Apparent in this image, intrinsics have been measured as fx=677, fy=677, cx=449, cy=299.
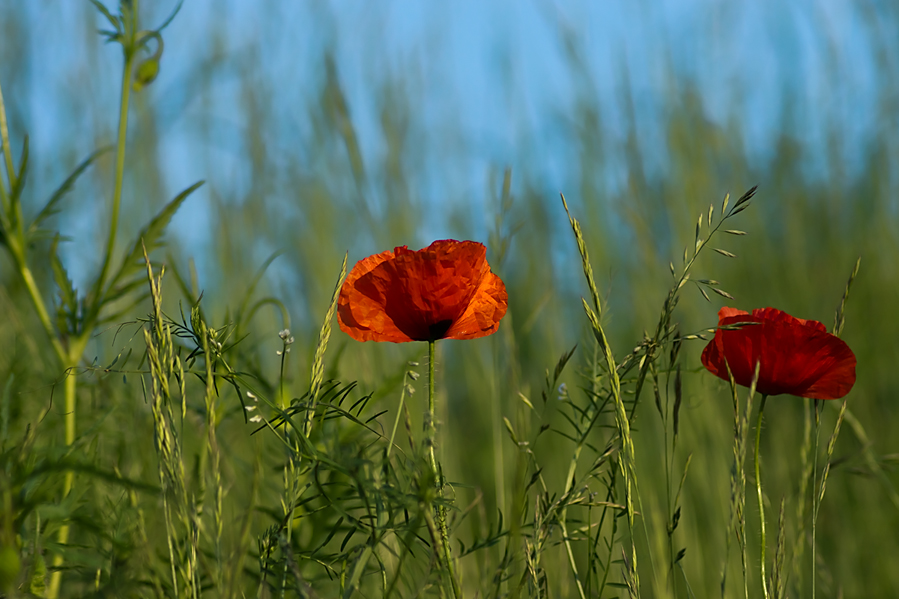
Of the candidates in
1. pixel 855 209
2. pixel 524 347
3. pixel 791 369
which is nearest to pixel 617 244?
pixel 524 347

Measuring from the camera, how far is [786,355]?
50cm

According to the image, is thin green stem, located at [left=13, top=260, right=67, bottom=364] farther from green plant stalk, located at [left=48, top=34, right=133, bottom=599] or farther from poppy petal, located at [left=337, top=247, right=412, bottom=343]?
poppy petal, located at [left=337, top=247, right=412, bottom=343]

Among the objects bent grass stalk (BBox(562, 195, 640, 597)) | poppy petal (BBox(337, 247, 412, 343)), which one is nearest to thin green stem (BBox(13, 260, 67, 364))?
poppy petal (BBox(337, 247, 412, 343))

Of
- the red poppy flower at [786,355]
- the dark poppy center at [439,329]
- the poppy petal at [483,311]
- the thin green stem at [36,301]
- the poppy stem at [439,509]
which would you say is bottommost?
the poppy stem at [439,509]

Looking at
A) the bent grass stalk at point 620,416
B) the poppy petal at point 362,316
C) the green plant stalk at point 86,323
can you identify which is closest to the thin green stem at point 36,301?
the green plant stalk at point 86,323

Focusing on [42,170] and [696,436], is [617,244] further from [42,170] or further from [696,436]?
[42,170]

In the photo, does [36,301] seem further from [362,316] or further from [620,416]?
[620,416]

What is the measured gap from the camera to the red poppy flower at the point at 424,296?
1.51 ft

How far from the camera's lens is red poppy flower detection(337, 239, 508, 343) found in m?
0.46

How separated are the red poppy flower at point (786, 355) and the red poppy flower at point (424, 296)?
6.8 inches

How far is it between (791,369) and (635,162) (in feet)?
3.64

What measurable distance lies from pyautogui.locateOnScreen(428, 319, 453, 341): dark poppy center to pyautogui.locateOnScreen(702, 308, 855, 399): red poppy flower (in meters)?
0.19

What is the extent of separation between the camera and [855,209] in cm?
190

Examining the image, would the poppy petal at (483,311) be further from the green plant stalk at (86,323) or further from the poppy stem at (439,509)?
the green plant stalk at (86,323)
